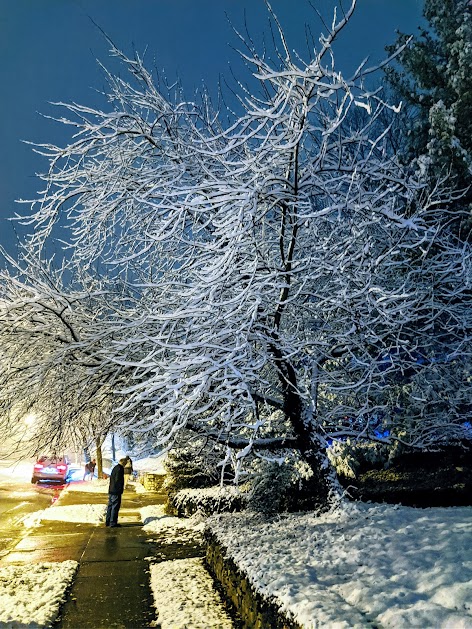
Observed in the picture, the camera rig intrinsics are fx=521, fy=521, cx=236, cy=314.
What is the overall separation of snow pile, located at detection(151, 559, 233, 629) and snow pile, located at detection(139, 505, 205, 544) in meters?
1.68

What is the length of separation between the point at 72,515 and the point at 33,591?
241 inches

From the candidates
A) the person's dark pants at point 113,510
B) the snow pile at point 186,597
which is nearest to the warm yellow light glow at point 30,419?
the person's dark pants at point 113,510

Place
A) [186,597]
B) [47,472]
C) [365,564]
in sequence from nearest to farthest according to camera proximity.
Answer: [365,564]
[186,597]
[47,472]

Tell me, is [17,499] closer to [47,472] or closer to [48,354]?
[47,472]

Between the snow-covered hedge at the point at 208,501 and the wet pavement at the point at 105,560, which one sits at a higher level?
the snow-covered hedge at the point at 208,501

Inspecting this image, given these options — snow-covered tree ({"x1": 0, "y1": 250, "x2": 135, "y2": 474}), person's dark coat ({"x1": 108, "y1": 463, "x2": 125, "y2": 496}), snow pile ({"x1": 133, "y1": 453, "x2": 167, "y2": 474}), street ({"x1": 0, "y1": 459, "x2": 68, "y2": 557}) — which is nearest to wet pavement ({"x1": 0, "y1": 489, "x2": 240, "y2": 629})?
street ({"x1": 0, "y1": 459, "x2": 68, "y2": 557})

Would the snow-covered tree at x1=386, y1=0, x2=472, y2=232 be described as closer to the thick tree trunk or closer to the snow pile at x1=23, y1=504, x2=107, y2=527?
the thick tree trunk

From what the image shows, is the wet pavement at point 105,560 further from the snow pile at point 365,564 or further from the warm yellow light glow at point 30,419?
the warm yellow light glow at point 30,419

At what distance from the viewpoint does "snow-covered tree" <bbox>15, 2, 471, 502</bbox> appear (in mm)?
5102

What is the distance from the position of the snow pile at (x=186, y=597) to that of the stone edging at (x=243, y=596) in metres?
0.15

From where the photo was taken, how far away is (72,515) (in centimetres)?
1198

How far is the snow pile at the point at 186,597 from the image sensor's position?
206 inches

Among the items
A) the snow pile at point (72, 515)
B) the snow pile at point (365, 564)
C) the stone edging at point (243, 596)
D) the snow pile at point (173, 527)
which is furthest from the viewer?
the snow pile at point (72, 515)

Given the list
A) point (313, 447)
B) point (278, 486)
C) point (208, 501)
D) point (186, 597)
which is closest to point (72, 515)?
point (208, 501)
